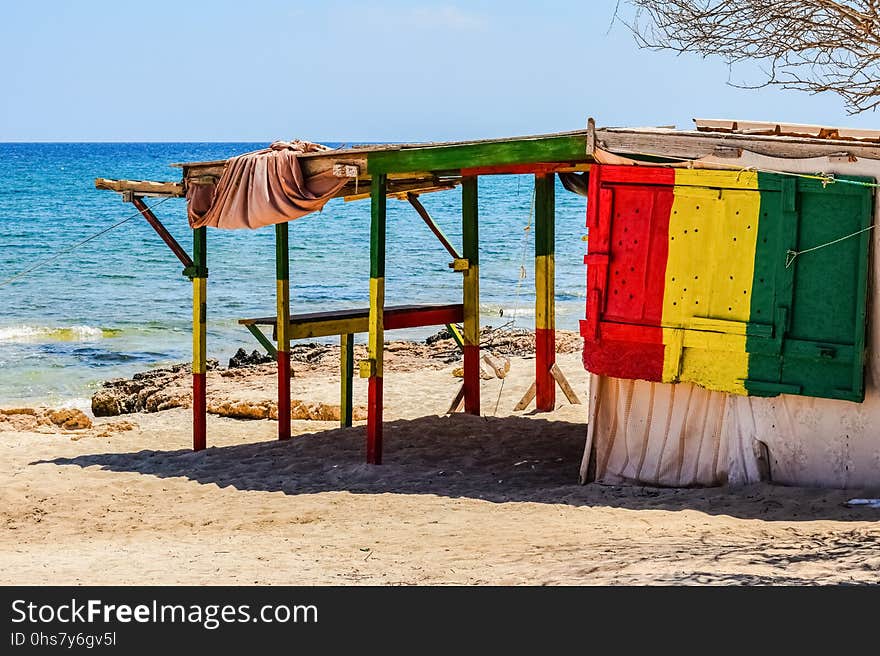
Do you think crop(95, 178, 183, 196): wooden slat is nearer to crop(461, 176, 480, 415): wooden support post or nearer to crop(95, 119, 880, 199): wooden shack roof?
crop(95, 119, 880, 199): wooden shack roof

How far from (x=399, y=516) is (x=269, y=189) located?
3.19m

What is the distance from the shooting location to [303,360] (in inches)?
692

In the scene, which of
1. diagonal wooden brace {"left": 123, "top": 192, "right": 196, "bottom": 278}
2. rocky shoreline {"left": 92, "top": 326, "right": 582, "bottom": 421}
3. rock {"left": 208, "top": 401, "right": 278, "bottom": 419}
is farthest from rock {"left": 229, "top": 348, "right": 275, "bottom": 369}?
diagonal wooden brace {"left": 123, "top": 192, "right": 196, "bottom": 278}

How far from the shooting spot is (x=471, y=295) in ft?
37.3

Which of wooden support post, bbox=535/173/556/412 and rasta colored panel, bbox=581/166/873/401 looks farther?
wooden support post, bbox=535/173/556/412

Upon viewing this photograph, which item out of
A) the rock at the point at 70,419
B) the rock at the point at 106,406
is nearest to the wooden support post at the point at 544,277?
the rock at the point at 70,419

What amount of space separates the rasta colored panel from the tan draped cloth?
2.44 metres

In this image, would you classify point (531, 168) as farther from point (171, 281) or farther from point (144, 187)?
point (171, 281)

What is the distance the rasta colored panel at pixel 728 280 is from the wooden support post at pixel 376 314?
1783mm

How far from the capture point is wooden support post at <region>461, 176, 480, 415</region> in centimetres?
1106
